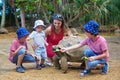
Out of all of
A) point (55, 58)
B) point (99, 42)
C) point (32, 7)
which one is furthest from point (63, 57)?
point (32, 7)

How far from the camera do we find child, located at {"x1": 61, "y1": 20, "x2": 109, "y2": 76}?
5176 mm

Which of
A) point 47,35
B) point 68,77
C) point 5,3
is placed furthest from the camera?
point 5,3

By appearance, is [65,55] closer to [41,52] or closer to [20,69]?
[41,52]

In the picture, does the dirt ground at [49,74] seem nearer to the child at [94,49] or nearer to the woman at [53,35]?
the child at [94,49]

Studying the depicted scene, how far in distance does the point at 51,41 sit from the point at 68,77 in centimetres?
121

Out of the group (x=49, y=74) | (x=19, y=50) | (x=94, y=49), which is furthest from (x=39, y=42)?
(x=94, y=49)

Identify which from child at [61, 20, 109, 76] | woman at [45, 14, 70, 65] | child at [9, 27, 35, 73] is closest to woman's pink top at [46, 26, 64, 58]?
woman at [45, 14, 70, 65]

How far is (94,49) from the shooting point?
17.5ft

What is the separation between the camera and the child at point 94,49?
5176 mm

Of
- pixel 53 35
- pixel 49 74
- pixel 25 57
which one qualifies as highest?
pixel 53 35

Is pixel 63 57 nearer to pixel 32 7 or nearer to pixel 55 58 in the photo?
pixel 55 58

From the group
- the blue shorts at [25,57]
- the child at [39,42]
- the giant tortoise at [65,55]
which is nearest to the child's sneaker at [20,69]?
the blue shorts at [25,57]

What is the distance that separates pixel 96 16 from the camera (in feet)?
54.2

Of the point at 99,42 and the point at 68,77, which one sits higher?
the point at 99,42
